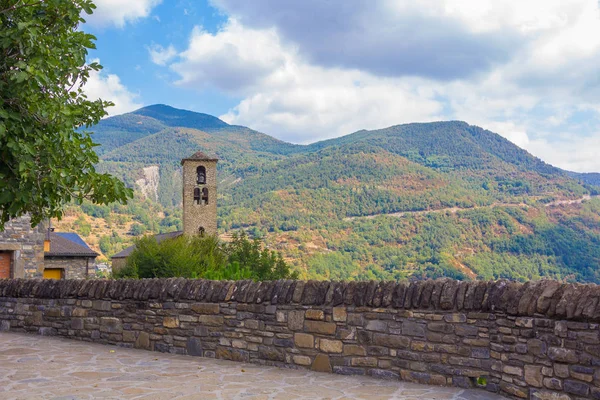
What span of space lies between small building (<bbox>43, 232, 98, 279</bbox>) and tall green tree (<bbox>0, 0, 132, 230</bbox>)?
27.0 meters

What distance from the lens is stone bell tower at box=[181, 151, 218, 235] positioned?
55188 millimetres

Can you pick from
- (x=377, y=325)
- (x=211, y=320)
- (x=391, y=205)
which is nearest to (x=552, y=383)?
(x=377, y=325)

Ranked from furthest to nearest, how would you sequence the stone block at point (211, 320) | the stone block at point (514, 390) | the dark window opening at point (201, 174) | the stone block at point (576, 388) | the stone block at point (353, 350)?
1. the dark window opening at point (201, 174)
2. the stone block at point (211, 320)
3. the stone block at point (353, 350)
4. the stone block at point (514, 390)
5. the stone block at point (576, 388)

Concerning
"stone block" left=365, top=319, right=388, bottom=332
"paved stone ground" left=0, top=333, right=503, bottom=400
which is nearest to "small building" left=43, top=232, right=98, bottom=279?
"paved stone ground" left=0, top=333, right=503, bottom=400

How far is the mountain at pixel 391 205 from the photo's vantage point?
91.2 m

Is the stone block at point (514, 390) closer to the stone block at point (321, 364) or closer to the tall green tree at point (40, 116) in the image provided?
the stone block at point (321, 364)

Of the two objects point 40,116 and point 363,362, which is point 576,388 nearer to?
point 363,362

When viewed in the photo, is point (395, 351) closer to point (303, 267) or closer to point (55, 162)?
point (55, 162)

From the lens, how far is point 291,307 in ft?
24.4

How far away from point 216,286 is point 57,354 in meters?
2.46

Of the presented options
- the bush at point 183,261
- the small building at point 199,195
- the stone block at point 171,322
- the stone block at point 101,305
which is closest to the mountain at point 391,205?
the small building at point 199,195

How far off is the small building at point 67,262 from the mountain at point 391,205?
4463 centimetres

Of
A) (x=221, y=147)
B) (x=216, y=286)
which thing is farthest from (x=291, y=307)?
(x=221, y=147)

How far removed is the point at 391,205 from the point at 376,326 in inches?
4199
